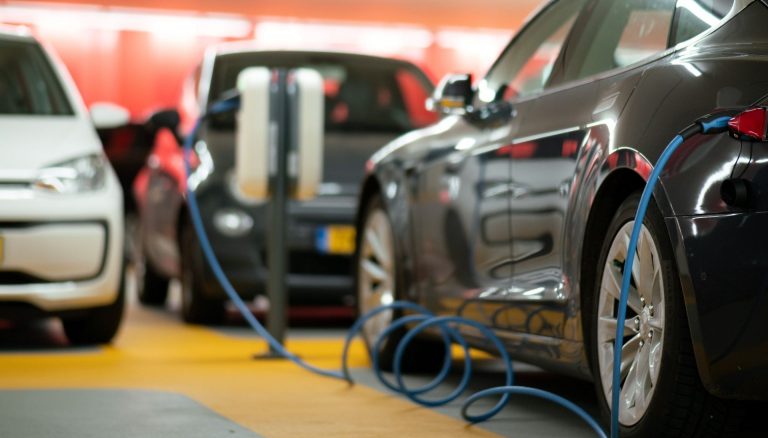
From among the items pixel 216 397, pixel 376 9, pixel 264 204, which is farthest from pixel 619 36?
pixel 376 9

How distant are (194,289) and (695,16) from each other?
536 centimetres

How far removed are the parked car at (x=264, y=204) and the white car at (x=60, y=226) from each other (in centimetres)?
118

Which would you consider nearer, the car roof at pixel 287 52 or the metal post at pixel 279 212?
the metal post at pixel 279 212

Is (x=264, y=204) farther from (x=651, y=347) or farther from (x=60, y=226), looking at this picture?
(x=651, y=347)

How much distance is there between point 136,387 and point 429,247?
1.30 m

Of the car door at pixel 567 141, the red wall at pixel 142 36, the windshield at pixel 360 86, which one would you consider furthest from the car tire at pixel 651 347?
the red wall at pixel 142 36

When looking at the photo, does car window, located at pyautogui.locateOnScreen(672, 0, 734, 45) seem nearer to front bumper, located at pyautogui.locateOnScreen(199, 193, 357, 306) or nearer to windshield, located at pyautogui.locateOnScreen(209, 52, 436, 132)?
front bumper, located at pyautogui.locateOnScreen(199, 193, 357, 306)

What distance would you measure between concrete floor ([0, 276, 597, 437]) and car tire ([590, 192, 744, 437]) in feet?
1.90

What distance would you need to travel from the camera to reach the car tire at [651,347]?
3.89 metres

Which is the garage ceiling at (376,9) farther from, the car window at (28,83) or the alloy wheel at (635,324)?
the alloy wheel at (635,324)

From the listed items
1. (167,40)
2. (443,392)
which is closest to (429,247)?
(443,392)

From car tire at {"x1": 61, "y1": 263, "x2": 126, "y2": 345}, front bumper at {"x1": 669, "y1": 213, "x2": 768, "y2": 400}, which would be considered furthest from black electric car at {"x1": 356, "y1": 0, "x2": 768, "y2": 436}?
car tire at {"x1": 61, "y1": 263, "x2": 126, "y2": 345}

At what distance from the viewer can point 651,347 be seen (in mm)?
4078

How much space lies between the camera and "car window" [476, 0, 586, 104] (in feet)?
17.4
